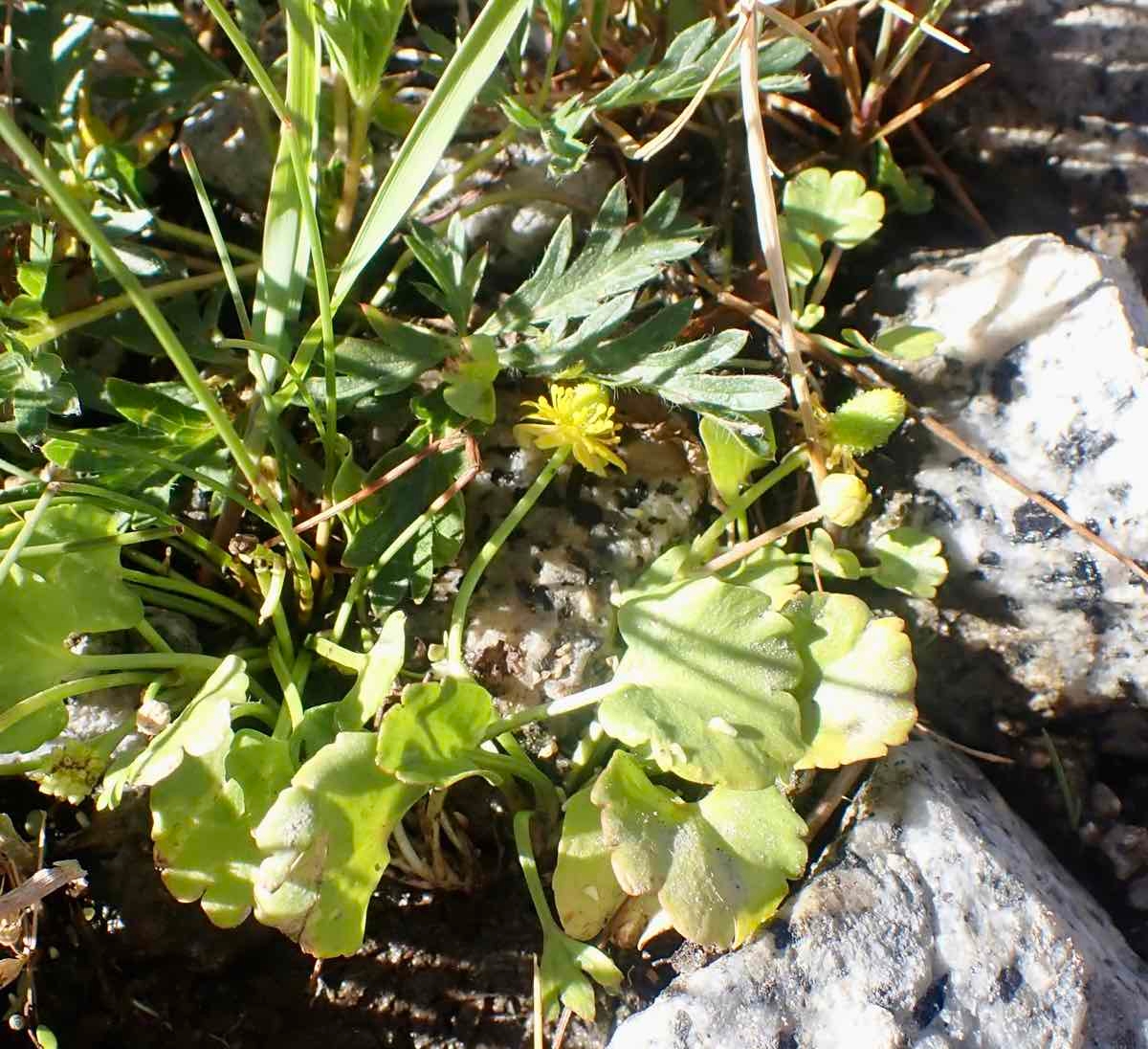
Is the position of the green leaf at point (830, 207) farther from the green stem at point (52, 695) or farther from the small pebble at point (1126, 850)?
the green stem at point (52, 695)

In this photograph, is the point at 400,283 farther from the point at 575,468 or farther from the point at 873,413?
the point at 873,413

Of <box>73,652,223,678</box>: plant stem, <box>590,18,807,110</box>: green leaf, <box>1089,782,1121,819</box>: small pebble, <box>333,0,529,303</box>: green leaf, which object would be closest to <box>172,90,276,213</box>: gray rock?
<box>333,0,529,303</box>: green leaf

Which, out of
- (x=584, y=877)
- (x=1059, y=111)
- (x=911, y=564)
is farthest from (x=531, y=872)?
(x=1059, y=111)

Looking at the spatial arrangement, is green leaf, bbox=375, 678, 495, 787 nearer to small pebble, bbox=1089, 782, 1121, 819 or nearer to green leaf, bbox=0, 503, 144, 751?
green leaf, bbox=0, 503, 144, 751

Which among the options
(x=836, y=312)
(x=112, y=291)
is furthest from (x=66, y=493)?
(x=836, y=312)

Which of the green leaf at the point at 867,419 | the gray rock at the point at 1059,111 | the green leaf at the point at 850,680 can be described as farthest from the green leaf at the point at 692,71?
the green leaf at the point at 850,680
